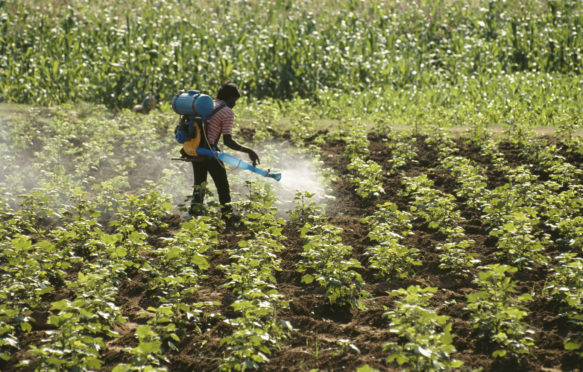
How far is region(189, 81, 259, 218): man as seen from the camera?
7.94m

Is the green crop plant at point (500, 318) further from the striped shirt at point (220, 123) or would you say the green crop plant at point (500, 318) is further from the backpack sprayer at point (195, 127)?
the striped shirt at point (220, 123)

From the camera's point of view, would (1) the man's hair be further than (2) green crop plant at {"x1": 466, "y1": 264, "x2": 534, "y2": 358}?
Yes

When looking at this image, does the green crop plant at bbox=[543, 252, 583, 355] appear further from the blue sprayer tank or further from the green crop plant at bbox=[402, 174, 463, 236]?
the blue sprayer tank

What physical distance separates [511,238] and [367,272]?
1356 millimetres

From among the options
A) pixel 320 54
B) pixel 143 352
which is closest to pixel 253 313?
pixel 143 352

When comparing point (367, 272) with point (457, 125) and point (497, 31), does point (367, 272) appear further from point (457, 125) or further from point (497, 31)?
point (497, 31)

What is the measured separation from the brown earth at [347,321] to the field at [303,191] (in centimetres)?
2

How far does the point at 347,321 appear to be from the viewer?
580 centimetres

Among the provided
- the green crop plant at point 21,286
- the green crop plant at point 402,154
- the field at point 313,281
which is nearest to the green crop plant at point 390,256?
the field at point 313,281

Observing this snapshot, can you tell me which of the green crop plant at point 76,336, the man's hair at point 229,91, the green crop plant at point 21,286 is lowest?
the green crop plant at point 21,286

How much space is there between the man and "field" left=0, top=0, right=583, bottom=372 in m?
0.24

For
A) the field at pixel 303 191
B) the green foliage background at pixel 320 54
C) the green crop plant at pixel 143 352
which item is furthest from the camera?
the green foliage background at pixel 320 54

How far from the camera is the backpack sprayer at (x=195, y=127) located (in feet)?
25.1

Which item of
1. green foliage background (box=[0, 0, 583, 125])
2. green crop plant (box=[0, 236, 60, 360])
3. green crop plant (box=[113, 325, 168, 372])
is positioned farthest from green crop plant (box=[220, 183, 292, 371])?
green foliage background (box=[0, 0, 583, 125])
